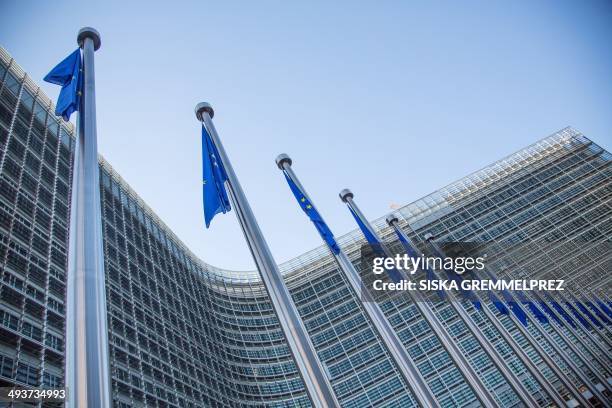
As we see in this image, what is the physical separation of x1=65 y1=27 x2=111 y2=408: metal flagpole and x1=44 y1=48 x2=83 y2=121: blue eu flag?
1971 millimetres

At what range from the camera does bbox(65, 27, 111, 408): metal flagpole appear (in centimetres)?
519

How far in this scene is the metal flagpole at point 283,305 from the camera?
300 inches

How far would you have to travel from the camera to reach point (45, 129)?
28766mm

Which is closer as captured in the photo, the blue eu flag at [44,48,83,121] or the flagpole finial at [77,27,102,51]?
the blue eu flag at [44,48,83,121]

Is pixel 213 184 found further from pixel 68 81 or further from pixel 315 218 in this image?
pixel 68 81

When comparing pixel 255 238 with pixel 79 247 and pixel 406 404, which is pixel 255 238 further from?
pixel 406 404

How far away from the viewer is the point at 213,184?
12117 mm

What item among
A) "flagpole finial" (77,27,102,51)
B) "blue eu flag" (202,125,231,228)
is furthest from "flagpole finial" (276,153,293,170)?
"flagpole finial" (77,27,102,51)

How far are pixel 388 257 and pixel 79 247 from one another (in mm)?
12730

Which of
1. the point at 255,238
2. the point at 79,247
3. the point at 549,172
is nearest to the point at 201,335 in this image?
the point at 255,238

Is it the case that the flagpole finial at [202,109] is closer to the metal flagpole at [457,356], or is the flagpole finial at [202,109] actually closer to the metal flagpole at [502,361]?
the metal flagpole at [457,356]

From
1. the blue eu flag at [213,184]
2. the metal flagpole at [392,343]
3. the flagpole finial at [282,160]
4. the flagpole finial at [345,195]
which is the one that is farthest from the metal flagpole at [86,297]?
the flagpole finial at [345,195]

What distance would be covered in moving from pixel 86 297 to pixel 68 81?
7288mm

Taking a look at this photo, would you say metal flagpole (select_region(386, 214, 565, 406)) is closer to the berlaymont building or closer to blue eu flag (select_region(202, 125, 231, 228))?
the berlaymont building
